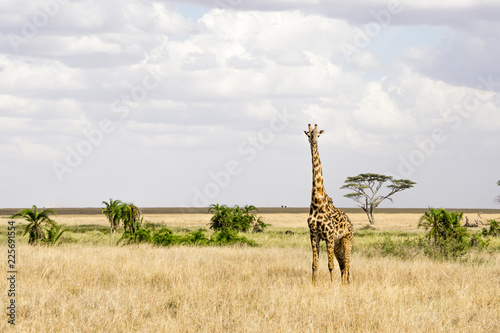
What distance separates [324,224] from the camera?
10883mm

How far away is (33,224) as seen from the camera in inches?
802

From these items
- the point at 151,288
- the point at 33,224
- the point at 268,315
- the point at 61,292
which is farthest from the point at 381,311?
the point at 33,224

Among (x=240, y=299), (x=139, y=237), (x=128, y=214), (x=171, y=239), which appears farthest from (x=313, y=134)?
(x=128, y=214)

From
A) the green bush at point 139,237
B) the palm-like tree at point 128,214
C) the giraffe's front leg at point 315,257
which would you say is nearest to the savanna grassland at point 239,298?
the giraffe's front leg at point 315,257

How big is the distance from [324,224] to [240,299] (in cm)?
273

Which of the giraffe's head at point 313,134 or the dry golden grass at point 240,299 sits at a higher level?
the giraffe's head at point 313,134

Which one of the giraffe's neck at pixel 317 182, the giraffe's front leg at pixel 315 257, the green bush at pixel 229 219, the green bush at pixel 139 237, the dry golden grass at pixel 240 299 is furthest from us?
the green bush at pixel 229 219

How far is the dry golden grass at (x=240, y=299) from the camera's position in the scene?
23.3ft

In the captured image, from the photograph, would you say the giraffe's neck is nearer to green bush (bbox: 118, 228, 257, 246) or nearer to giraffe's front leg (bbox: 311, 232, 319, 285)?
giraffe's front leg (bbox: 311, 232, 319, 285)

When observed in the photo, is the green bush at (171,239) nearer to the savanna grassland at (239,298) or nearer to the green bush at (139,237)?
the green bush at (139,237)

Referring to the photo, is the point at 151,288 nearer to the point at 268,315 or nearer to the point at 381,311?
the point at 268,315

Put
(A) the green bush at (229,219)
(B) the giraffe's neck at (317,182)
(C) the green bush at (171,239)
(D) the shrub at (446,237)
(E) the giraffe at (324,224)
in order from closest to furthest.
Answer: (E) the giraffe at (324,224) < (B) the giraffe's neck at (317,182) < (D) the shrub at (446,237) < (C) the green bush at (171,239) < (A) the green bush at (229,219)

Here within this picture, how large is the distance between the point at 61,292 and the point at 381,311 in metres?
5.09

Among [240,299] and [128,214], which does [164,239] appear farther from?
[240,299]
